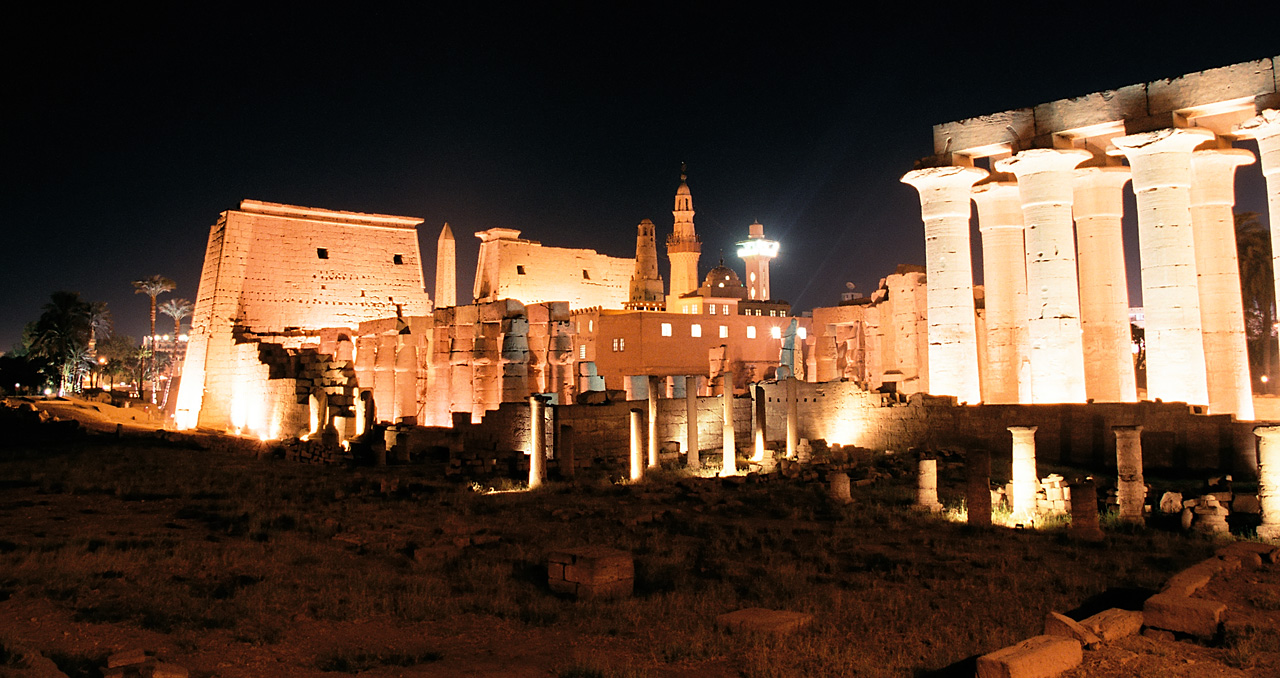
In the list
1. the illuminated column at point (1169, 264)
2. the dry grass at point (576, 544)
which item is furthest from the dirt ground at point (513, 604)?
the illuminated column at point (1169, 264)

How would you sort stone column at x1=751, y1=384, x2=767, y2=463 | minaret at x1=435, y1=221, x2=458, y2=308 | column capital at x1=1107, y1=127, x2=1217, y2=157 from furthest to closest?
minaret at x1=435, y1=221, x2=458, y2=308
stone column at x1=751, y1=384, x2=767, y2=463
column capital at x1=1107, y1=127, x2=1217, y2=157

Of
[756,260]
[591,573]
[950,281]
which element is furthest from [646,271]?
[591,573]

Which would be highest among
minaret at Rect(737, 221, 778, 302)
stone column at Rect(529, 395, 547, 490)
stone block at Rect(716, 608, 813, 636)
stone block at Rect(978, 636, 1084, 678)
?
minaret at Rect(737, 221, 778, 302)

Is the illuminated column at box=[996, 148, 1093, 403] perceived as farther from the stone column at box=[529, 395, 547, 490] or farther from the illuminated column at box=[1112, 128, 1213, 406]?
the stone column at box=[529, 395, 547, 490]

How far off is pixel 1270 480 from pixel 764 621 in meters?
10.3

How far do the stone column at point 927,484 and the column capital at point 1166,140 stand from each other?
414 inches

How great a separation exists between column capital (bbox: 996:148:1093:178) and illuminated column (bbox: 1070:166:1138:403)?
47.9 inches

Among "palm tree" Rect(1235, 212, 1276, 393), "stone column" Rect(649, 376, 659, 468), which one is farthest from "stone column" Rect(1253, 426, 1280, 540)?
"palm tree" Rect(1235, 212, 1276, 393)

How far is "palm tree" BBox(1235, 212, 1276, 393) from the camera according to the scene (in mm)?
34375

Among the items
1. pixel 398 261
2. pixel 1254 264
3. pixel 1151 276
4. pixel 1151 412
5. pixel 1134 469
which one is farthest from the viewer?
pixel 398 261

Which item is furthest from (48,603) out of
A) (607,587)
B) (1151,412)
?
(1151,412)

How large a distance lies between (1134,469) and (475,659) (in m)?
12.2

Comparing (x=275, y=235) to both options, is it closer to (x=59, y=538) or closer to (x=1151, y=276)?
(x=59, y=538)

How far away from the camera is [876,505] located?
55.7ft
